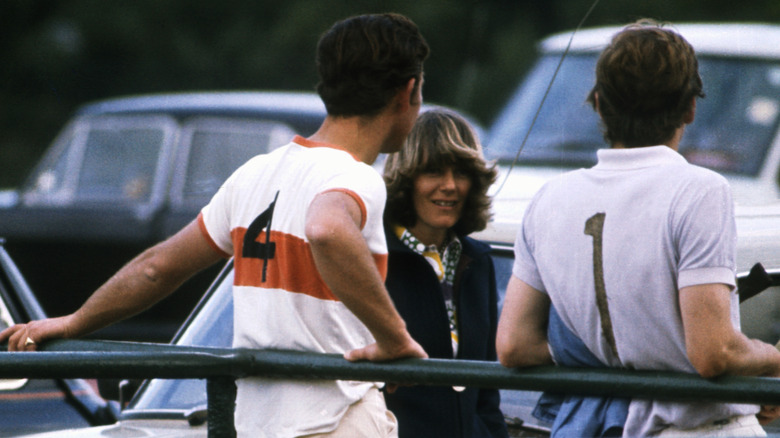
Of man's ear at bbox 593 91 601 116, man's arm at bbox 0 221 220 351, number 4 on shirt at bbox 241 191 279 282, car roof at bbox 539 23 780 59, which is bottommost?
car roof at bbox 539 23 780 59

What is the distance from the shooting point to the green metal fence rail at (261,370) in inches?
85.8

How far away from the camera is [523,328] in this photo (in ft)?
7.57

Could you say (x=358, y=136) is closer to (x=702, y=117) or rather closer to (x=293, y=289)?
(x=293, y=289)

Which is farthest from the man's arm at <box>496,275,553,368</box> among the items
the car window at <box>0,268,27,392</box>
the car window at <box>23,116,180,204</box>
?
the car window at <box>23,116,180,204</box>

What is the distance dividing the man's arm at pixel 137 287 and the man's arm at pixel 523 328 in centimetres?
70

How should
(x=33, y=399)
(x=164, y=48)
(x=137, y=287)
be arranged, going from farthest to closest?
(x=164, y=48) < (x=33, y=399) < (x=137, y=287)

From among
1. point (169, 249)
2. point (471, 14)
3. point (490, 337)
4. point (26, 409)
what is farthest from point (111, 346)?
point (471, 14)

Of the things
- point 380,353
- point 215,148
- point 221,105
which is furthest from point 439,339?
point 221,105

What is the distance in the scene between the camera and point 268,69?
74.0 feet

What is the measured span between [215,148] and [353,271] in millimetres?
7276

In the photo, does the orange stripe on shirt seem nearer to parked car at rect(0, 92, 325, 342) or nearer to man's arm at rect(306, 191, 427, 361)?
man's arm at rect(306, 191, 427, 361)

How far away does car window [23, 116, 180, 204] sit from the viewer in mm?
9547

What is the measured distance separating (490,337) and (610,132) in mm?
865

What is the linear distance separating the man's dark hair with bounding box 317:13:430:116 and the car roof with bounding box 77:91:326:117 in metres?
6.83
